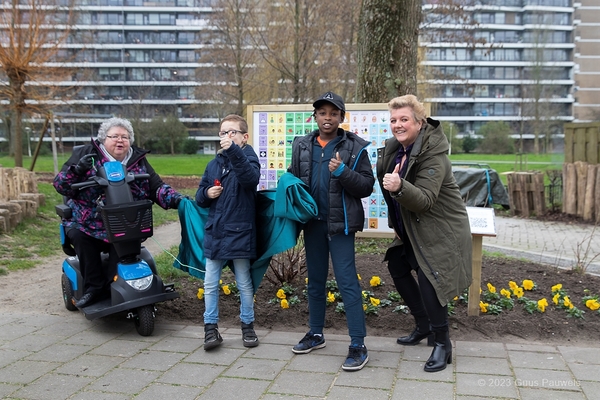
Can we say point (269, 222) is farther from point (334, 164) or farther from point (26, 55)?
point (26, 55)

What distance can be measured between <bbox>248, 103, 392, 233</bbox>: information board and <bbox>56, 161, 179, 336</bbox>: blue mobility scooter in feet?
5.99

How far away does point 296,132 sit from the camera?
21.1 ft

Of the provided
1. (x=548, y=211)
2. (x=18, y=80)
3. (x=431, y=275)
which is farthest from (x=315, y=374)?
(x=18, y=80)

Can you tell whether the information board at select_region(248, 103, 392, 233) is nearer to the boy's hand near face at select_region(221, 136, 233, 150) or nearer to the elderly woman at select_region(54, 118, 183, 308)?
the elderly woman at select_region(54, 118, 183, 308)

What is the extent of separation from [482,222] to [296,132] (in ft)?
7.95

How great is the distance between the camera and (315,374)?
13.0ft

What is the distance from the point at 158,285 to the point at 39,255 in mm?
4304

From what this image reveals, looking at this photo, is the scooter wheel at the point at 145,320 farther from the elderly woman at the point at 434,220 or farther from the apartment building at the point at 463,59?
the apartment building at the point at 463,59

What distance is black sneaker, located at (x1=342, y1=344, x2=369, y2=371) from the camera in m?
4.02

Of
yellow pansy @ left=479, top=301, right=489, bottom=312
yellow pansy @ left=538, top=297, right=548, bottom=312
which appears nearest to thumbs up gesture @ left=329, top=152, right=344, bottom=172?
yellow pansy @ left=479, top=301, right=489, bottom=312

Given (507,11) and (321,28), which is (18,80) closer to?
A: (321,28)

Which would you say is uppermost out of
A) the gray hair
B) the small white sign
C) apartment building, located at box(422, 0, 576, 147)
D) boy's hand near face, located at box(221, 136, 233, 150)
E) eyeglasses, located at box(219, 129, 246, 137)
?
apartment building, located at box(422, 0, 576, 147)

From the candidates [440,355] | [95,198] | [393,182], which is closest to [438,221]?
[393,182]

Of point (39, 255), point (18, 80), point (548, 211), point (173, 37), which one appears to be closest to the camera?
point (39, 255)
